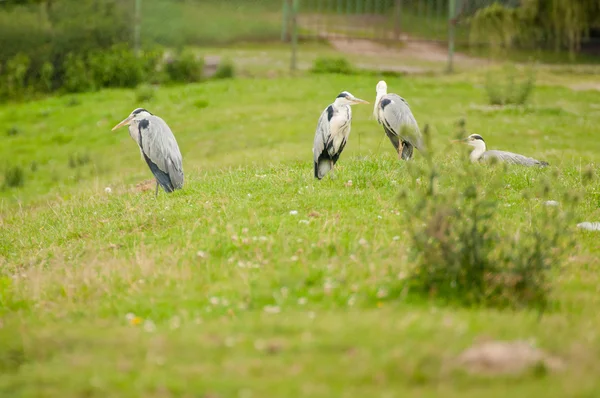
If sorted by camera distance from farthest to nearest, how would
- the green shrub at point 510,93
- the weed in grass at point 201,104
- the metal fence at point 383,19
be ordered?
the metal fence at point 383,19 → the weed in grass at point 201,104 → the green shrub at point 510,93

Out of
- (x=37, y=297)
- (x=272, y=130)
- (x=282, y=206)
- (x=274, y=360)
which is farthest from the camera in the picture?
(x=272, y=130)

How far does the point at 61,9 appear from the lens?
2975 cm

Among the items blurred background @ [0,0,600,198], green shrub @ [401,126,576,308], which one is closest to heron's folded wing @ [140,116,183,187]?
green shrub @ [401,126,576,308]

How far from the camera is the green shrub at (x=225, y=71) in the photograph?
94.9ft

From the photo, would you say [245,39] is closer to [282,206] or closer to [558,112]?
[558,112]

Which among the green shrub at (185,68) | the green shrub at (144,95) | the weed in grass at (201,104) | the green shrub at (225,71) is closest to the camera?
the weed in grass at (201,104)

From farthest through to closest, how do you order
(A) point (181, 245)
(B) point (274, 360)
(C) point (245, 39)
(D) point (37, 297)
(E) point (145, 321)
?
(C) point (245, 39) → (A) point (181, 245) → (D) point (37, 297) → (E) point (145, 321) → (B) point (274, 360)

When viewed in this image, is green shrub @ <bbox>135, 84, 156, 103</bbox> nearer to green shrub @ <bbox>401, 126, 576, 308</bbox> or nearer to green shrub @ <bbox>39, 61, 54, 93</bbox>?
green shrub @ <bbox>39, 61, 54, 93</bbox>

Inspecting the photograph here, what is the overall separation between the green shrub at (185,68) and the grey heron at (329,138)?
17571 millimetres

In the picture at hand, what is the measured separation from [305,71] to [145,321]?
931 inches

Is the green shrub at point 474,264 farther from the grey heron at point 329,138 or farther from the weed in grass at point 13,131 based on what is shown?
the weed in grass at point 13,131

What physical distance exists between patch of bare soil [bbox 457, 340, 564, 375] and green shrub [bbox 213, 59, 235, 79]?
965 inches

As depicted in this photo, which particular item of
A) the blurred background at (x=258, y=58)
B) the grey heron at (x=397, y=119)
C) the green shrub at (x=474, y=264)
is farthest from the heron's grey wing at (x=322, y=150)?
the blurred background at (x=258, y=58)

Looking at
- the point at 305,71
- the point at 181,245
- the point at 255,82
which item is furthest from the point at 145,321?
the point at 305,71
